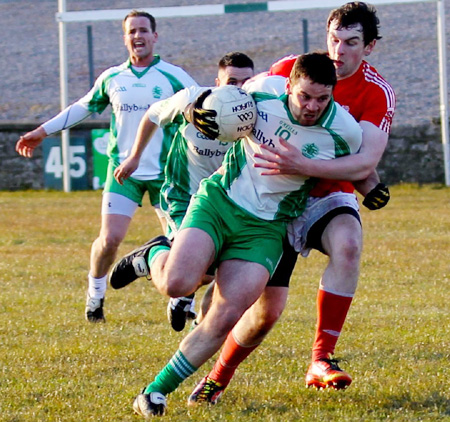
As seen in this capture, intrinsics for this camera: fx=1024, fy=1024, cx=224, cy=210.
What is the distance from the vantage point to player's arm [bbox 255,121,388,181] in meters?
4.63

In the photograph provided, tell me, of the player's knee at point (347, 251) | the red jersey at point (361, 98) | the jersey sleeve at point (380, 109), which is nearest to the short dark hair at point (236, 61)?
the red jersey at point (361, 98)

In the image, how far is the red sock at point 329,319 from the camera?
16.7 feet

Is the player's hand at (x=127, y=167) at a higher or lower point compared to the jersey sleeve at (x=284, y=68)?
lower

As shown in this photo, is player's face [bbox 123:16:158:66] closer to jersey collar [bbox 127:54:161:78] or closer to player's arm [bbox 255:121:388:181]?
jersey collar [bbox 127:54:161:78]

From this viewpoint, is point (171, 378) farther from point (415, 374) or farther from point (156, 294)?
point (156, 294)

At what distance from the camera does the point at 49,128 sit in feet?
23.9

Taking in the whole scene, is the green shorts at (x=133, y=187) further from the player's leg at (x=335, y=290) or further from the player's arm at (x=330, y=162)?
the player's arm at (x=330, y=162)

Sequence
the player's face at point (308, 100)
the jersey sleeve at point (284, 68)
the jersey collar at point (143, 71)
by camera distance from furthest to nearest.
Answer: the jersey collar at point (143, 71) < the jersey sleeve at point (284, 68) < the player's face at point (308, 100)

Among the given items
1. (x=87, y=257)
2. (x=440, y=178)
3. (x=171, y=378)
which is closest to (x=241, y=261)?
(x=171, y=378)

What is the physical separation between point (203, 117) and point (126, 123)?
3.07 metres

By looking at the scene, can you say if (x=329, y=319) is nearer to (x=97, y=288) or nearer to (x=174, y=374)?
(x=174, y=374)

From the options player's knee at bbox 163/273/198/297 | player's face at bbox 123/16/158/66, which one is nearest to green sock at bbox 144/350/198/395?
player's knee at bbox 163/273/198/297

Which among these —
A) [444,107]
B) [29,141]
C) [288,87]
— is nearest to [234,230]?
[288,87]

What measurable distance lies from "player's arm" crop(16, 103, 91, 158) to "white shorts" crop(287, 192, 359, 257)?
249cm
